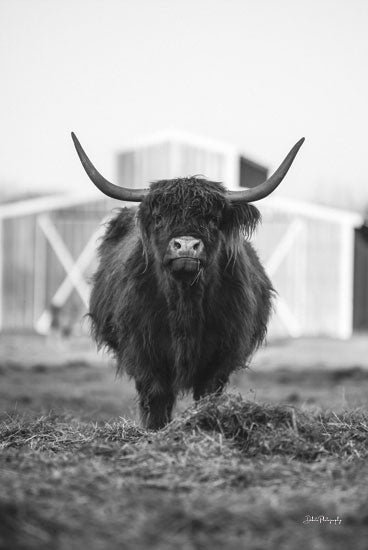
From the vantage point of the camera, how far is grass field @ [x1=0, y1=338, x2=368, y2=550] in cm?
266

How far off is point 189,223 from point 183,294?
516mm

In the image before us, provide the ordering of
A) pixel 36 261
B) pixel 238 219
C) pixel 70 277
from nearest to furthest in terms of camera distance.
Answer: pixel 238 219
pixel 70 277
pixel 36 261

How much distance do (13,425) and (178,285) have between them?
153 cm

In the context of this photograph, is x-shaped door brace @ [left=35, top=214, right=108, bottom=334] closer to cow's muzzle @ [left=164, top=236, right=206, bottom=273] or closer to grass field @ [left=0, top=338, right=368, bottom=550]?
cow's muzzle @ [left=164, top=236, right=206, bottom=273]

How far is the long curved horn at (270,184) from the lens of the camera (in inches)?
232

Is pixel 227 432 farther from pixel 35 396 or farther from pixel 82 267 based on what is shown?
pixel 82 267

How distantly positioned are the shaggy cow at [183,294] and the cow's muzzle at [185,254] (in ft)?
0.18

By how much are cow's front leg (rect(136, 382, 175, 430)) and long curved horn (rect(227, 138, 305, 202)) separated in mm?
1530

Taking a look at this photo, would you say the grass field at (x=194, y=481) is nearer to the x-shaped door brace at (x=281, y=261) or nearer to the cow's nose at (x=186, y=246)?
the cow's nose at (x=186, y=246)

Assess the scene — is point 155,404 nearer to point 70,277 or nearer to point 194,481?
point 194,481

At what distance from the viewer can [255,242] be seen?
76.4 ft
